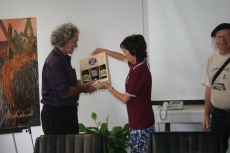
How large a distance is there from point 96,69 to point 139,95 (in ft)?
1.65

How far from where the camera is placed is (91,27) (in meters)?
3.20

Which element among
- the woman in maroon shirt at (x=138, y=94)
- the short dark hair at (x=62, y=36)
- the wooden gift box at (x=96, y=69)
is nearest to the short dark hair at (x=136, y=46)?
the woman in maroon shirt at (x=138, y=94)

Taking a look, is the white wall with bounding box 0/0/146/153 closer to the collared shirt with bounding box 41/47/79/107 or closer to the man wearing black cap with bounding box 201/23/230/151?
the collared shirt with bounding box 41/47/79/107

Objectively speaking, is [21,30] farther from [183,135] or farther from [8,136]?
[183,135]

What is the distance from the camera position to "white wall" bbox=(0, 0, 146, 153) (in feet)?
10.3

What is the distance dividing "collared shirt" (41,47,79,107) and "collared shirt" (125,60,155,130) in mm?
488

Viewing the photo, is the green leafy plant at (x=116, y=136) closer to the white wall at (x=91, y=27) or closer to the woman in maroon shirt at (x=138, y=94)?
the white wall at (x=91, y=27)

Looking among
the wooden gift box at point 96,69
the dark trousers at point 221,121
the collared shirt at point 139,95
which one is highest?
the wooden gift box at point 96,69

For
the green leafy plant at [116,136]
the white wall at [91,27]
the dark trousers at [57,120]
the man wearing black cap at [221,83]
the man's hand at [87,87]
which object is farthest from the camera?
the white wall at [91,27]

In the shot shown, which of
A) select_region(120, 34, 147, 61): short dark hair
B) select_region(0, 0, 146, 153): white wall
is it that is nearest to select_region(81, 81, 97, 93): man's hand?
select_region(120, 34, 147, 61): short dark hair

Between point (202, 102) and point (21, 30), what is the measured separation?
7.45 ft

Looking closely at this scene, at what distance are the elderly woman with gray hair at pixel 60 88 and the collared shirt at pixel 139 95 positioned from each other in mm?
460

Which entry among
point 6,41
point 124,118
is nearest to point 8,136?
point 6,41

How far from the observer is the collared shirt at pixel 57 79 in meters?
2.08
